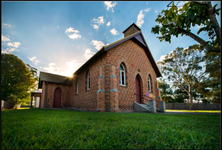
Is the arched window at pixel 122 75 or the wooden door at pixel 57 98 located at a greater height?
the arched window at pixel 122 75

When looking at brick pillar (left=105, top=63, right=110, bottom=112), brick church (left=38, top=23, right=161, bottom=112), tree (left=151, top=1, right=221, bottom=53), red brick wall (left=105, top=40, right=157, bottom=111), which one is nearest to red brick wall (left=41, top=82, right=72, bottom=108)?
brick church (left=38, top=23, right=161, bottom=112)

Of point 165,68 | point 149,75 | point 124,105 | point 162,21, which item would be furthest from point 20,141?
Result: point 165,68

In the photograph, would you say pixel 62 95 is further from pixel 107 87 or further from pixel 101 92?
pixel 107 87

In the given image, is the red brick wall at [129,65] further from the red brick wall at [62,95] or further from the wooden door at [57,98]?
the wooden door at [57,98]

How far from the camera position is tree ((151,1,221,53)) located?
3.90 meters

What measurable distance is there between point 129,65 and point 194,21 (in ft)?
25.6

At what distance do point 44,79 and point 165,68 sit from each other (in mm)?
23000

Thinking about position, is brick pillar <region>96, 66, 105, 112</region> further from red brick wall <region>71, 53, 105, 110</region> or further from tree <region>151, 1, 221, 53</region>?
tree <region>151, 1, 221, 53</region>

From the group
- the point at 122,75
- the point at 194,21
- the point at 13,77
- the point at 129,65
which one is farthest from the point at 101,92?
the point at 13,77

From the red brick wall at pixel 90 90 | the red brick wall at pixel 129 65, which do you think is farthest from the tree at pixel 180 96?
the red brick wall at pixel 90 90

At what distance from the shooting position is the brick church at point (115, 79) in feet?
31.6

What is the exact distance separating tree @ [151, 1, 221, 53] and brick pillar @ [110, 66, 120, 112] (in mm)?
5386

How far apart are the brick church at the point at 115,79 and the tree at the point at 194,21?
5518mm

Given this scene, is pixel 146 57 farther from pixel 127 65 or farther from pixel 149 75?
pixel 127 65
